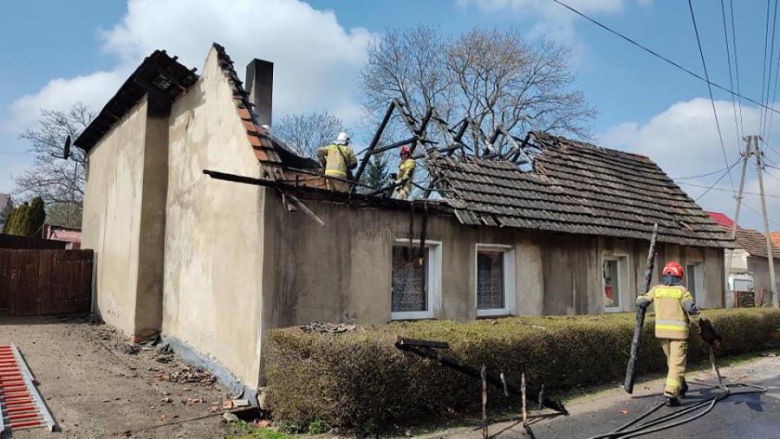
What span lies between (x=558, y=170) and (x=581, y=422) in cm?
821

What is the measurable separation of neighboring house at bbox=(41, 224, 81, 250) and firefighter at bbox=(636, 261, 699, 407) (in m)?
21.0

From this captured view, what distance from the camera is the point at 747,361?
1172 centimetres

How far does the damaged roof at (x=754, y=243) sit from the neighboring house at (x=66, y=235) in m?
37.4

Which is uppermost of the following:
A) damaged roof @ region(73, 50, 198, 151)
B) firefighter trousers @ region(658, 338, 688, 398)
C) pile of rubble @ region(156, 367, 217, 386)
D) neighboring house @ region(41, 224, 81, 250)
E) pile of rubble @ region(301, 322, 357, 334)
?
damaged roof @ region(73, 50, 198, 151)

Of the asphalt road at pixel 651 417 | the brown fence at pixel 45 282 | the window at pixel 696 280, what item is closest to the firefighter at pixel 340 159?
the asphalt road at pixel 651 417

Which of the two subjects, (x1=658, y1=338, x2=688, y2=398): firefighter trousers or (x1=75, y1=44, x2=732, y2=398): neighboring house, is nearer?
(x1=658, y1=338, x2=688, y2=398): firefighter trousers

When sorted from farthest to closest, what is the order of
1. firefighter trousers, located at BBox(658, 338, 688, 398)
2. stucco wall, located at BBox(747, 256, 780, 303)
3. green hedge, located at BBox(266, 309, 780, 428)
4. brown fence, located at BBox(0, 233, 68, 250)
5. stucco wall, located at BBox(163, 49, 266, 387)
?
stucco wall, located at BBox(747, 256, 780, 303)
brown fence, located at BBox(0, 233, 68, 250)
stucco wall, located at BBox(163, 49, 266, 387)
firefighter trousers, located at BBox(658, 338, 688, 398)
green hedge, located at BBox(266, 309, 780, 428)

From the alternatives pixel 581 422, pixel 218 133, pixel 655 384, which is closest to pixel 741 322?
pixel 655 384

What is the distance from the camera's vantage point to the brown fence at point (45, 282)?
45.5 feet

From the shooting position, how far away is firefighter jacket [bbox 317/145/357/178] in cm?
1001

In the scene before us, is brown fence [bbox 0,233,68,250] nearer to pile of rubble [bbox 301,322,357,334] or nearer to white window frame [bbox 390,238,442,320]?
white window frame [bbox 390,238,442,320]

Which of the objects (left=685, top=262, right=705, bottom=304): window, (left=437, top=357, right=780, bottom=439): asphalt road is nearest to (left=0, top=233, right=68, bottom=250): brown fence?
(left=437, top=357, right=780, bottom=439): asphalt road

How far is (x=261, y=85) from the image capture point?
1232cm

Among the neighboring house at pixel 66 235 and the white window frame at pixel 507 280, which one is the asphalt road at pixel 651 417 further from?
the neighboring house at pixel 66 235
